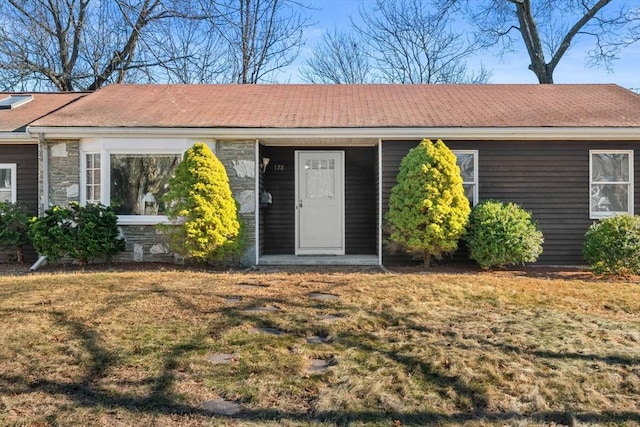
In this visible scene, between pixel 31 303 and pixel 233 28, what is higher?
pixel 233 28

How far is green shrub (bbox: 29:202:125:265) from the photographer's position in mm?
8062

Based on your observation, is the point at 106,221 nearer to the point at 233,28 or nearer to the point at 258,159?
the point at 258,159

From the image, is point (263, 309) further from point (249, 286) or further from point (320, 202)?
point (320, 202)

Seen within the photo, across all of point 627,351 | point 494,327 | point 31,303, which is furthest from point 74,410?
point 627,351

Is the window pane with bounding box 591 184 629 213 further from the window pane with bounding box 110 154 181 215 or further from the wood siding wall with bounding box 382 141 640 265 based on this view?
the window pane with bounding box 110 154 181 215

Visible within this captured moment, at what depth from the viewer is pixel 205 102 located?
408 inches

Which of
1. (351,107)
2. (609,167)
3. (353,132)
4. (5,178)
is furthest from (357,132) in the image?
(5,178)

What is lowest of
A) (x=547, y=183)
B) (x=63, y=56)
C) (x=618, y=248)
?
(x=618, y=248)

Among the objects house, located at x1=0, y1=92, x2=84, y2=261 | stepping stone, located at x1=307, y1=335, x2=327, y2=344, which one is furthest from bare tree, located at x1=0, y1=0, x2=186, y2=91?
stepping stone, located at x1=307, y1=335, x2=327, y2=344

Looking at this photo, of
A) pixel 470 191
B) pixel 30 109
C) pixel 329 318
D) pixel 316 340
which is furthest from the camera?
pixel 30 109

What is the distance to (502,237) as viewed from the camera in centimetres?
794

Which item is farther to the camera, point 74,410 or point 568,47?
point 568,47

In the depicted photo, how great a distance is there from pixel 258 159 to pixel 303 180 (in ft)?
4.41

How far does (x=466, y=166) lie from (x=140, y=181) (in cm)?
600
